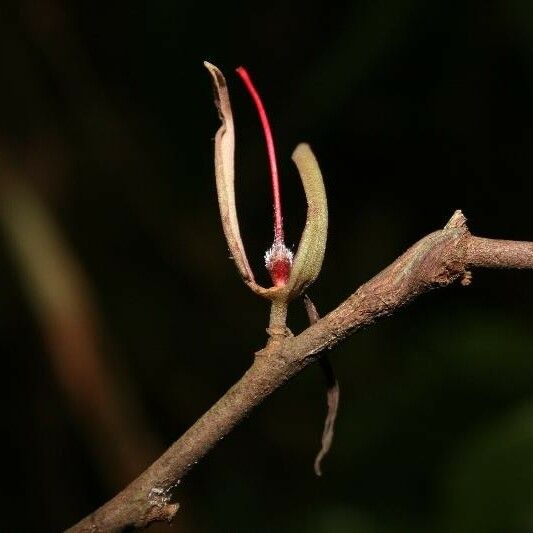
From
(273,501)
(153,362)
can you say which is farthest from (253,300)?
(273,501)

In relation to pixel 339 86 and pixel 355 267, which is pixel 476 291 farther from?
pixel 339 86

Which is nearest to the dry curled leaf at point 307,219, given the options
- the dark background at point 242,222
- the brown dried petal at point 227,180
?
the brown dried petal at point 227,180

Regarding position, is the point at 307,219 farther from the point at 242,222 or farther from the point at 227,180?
the point at 242,222

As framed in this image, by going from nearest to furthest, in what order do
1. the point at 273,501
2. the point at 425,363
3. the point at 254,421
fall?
the point at 425,363 < the point at 273,501 < the point at 254,421

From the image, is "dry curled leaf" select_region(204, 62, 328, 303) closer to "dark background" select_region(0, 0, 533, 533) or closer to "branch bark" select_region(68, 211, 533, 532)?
"branch bark" select_region(68, 211, 533, 532)

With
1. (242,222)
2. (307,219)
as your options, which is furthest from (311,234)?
(242,222)

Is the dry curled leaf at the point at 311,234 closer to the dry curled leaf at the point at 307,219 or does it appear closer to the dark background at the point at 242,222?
the dry curled leaf at the point at 307,219
